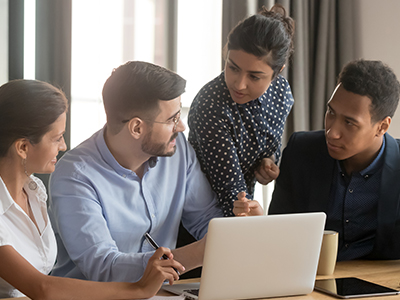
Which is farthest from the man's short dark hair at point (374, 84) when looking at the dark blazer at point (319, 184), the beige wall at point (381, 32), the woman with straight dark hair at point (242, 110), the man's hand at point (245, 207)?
the beige wall at point (381, 32)

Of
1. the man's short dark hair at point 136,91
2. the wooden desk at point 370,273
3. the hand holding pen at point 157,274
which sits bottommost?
the wooden desk at point 370,273

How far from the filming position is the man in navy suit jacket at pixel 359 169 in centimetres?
159

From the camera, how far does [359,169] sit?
175 cm

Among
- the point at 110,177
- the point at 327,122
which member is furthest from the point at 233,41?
the point at 110,177

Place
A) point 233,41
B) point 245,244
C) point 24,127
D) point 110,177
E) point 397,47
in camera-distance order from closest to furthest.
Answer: point 245,244, point 24,127, point 110,177, point 233,41, point 397,47

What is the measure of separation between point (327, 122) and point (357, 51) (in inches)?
72.9

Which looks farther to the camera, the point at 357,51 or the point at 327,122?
the point at 357,51

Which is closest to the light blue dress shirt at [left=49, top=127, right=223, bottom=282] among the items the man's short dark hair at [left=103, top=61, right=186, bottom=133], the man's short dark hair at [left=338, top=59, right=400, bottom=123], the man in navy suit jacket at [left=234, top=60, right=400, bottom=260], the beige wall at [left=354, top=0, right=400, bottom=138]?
the man's short dark hair at [left=103, top=61, right=186, bottom=133]

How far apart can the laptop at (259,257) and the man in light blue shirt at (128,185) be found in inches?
10.0

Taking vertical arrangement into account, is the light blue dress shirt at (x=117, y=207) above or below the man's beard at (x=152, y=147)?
below

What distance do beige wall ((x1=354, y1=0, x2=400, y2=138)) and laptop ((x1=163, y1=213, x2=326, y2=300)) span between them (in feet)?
7.12

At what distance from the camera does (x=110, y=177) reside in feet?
5.02

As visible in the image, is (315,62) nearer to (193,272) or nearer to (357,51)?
(357,51)

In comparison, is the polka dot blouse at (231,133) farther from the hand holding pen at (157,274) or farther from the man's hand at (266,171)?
the hand holding pen at (157,274)
